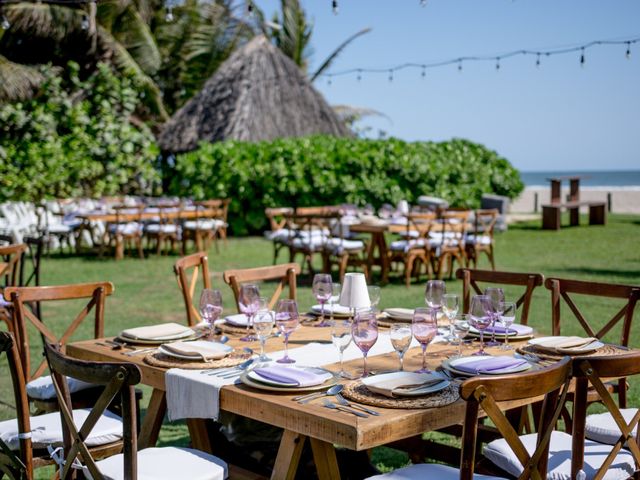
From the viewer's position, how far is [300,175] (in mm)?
17688

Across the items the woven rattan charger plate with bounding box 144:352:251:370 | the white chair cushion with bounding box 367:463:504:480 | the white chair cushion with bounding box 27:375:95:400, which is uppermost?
the woven rattan charger plate with bounding box 144:352:251:370

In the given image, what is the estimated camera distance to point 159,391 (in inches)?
137

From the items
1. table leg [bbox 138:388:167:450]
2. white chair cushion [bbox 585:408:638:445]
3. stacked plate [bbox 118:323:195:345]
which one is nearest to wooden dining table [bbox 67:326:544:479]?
table leg [bbox 138:388:167:450]

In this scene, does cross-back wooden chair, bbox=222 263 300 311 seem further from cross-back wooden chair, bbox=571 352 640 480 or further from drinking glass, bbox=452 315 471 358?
cross-back wooden chair, bbox=571 352 640 480

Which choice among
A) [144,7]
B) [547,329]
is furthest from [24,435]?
[144,7]

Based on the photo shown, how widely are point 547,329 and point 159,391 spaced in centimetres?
499

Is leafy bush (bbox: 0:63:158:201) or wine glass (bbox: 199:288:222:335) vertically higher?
leafy bush (bbox: 0:63:158:201)

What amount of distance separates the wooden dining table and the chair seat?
0.23m

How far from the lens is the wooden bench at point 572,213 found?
19.3 m

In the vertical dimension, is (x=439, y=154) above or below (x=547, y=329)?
above

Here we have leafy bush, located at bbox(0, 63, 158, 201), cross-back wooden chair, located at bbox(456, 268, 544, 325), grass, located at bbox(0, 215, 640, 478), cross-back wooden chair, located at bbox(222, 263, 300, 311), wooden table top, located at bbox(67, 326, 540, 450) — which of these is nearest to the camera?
wooden table top, located at bbox(67, 326, 540, 450)

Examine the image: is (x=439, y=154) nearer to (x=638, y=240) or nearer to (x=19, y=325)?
(x=638, y=240)

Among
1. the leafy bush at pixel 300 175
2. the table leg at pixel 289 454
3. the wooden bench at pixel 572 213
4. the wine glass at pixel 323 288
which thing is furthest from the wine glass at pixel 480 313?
the wooden bench at pixel 572 213

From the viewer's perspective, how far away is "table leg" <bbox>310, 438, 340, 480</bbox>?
2.90 m
